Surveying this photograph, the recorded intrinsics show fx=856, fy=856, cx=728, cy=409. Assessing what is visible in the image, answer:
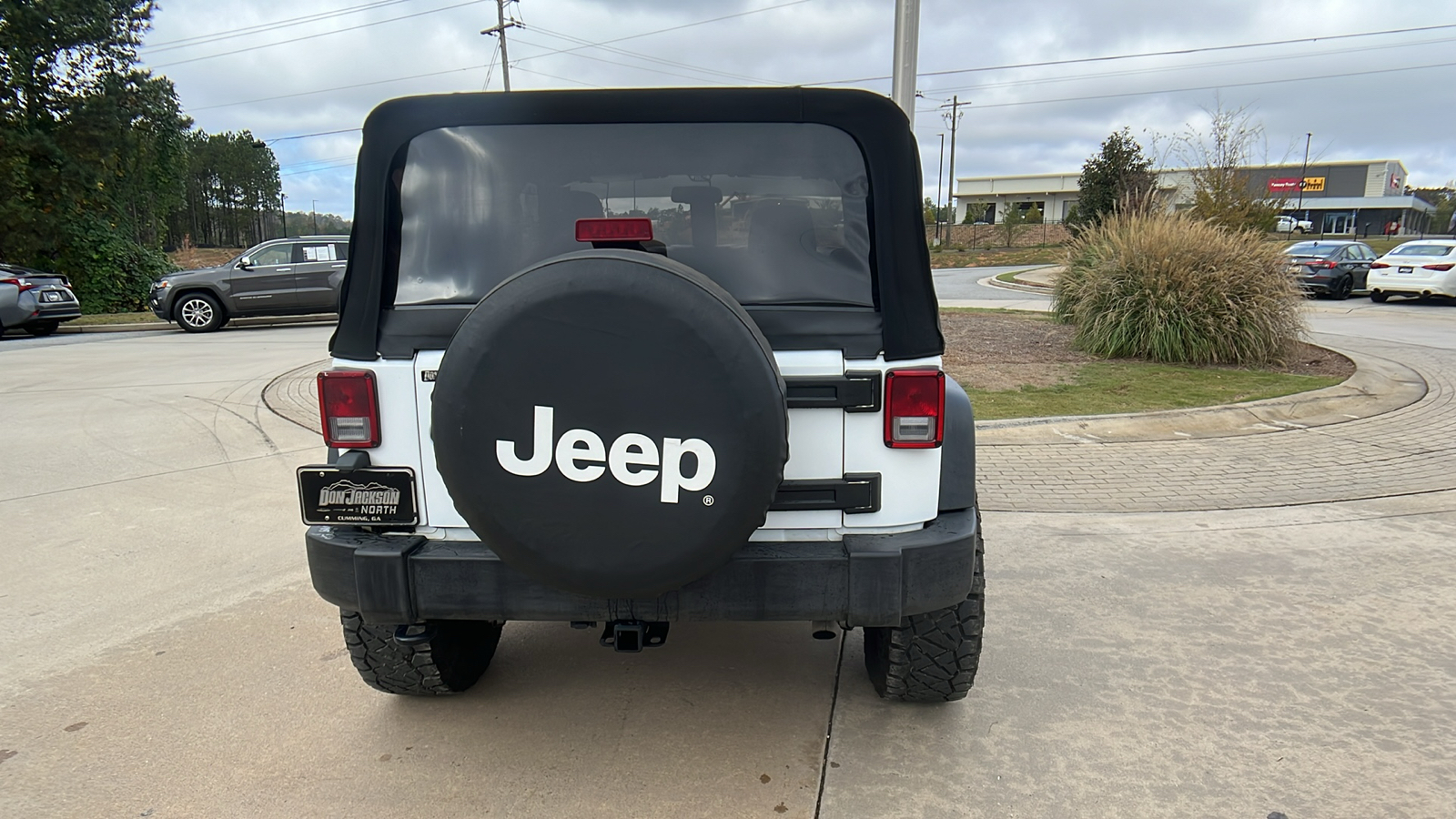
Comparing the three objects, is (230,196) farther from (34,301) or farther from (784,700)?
(784,700)

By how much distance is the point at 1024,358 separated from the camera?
10.6 m

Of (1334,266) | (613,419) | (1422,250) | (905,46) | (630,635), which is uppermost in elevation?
(905,46)

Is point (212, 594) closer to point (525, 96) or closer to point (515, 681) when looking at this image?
point (515, 681)

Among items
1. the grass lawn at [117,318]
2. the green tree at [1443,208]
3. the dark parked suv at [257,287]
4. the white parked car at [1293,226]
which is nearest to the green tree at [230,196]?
the grass lawn at [117,318]

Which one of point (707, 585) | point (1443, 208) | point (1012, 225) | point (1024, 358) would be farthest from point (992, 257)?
point (1443, 208)

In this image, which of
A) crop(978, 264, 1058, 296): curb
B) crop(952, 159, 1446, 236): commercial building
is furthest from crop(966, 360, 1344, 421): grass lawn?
crop(952, 159, 1446, 236): commercial building

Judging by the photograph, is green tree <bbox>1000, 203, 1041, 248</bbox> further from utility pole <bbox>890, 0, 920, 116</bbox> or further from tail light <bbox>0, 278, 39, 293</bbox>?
tail light <bbox>0, 278, 39, 293</bbox>

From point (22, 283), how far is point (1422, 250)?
1185 inches

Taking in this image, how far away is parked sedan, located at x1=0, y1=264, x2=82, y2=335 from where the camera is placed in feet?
Result: 52.3

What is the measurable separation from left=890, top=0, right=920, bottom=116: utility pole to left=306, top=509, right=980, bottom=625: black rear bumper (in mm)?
7797

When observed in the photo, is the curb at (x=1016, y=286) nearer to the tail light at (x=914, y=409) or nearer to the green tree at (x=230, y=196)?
the tail light at (x=914, y=409)

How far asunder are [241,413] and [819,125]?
25.5ft

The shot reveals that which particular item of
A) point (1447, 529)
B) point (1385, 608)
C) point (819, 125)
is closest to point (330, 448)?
point (819, 125)

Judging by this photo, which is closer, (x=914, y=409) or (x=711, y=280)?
(x=711, y=280)
